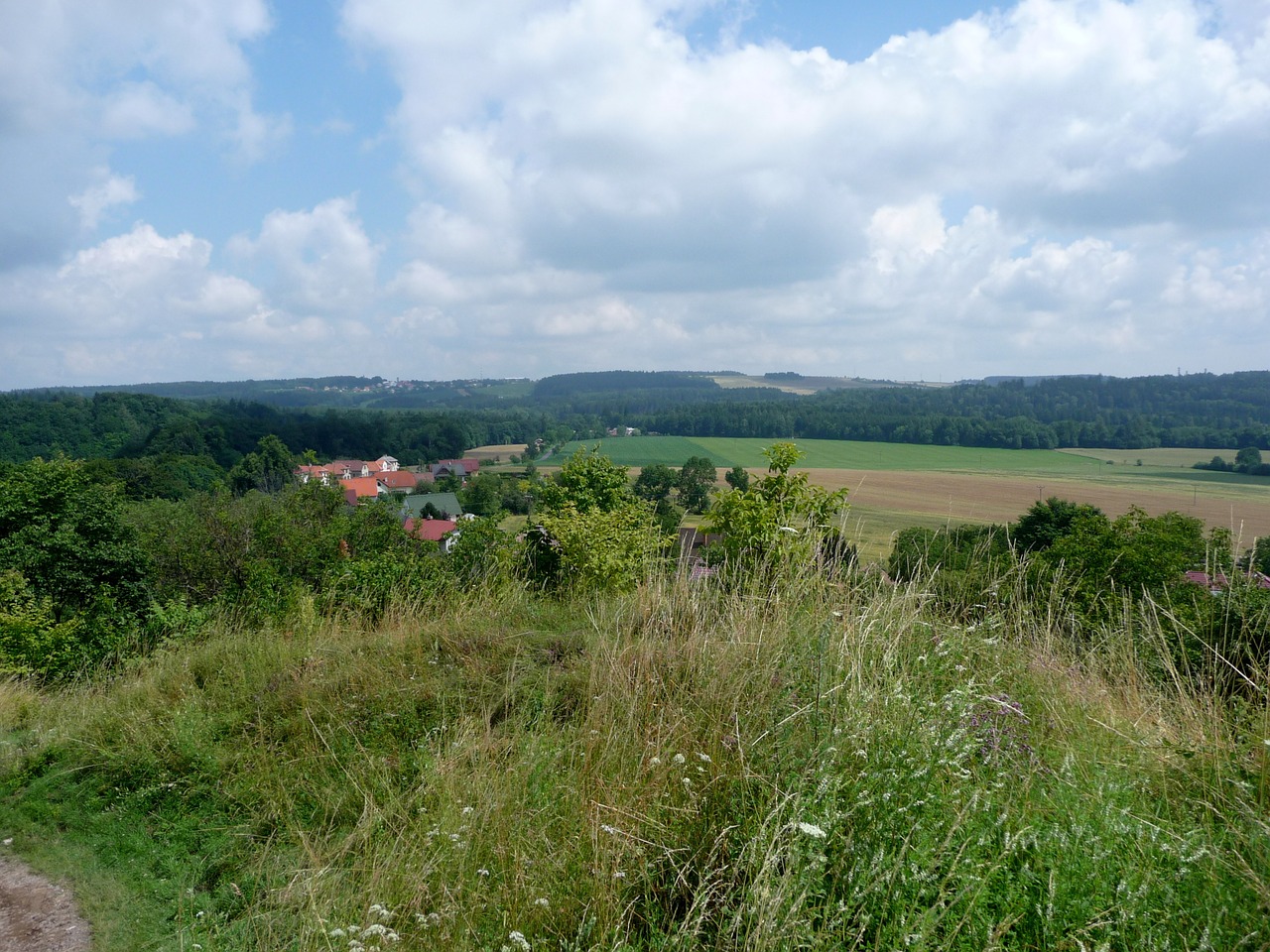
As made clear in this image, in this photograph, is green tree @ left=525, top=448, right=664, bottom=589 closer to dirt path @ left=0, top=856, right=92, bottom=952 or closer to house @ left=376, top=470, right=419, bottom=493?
dirt path @ left=0, top=856, right=92, bottom=952

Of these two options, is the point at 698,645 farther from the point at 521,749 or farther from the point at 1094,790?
the point at 1094,790

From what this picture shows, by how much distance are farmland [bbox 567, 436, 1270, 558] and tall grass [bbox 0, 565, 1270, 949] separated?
17.6 ft

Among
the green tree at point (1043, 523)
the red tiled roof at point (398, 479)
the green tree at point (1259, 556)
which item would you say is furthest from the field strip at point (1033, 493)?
the red tiled roof at point (398, 479)

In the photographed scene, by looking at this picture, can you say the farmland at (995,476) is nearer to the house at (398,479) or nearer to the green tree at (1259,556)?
the green tree at (1259,556)

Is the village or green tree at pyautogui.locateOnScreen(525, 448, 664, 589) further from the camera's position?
the village

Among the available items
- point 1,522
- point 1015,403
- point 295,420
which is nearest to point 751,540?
point 1,522

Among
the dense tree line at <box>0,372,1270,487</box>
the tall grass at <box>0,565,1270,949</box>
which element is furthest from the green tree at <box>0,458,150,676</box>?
the dense tree line at <box>0,372,1270,487</box>

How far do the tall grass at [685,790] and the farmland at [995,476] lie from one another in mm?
5372

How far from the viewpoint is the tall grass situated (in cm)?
222

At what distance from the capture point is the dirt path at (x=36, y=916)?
3.46 metres

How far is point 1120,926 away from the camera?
2.07 meters

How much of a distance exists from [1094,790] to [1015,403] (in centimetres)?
9324

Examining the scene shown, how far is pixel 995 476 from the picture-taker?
4594cm

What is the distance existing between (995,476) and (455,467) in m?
55.9
